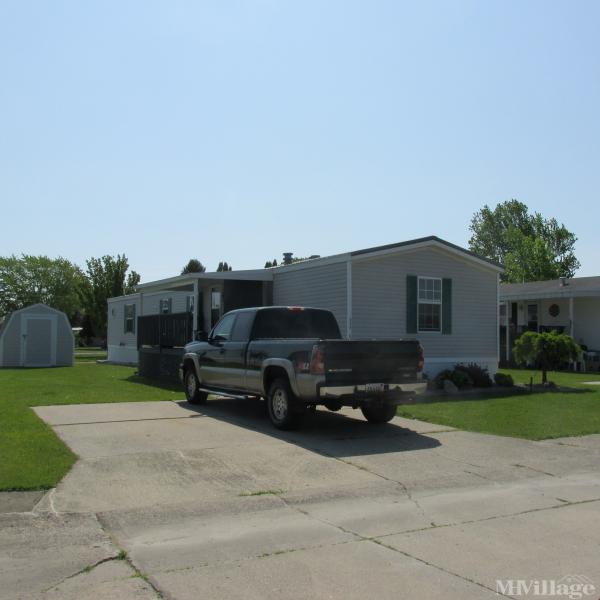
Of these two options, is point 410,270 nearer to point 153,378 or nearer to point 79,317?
point 153,378

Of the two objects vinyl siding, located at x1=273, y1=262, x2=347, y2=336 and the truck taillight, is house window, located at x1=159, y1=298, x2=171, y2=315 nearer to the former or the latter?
vinyl siding, located at x1=273, y1=262, x2=347, y2=336

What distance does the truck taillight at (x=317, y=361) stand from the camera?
30.9 ft

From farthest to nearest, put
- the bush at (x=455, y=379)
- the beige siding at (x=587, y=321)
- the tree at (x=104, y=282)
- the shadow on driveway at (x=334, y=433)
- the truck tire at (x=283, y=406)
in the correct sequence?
the tree at (x=104, y=282)
the beige siding at (x=587, y=321)
the bush at (x=455, y=379)
the truck tire at (x=283, y=406)
the shadow on driveway at (x=334, y=433)

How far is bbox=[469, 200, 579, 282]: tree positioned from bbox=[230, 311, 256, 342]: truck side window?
33227 millimetres

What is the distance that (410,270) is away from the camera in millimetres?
16672

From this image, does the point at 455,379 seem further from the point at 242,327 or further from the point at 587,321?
the point at 587,321

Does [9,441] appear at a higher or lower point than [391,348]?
lower

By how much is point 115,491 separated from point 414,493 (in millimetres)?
3073

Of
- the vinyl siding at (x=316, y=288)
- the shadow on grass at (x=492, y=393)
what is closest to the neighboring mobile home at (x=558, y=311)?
the shadow on grass at (x=492, y=393)

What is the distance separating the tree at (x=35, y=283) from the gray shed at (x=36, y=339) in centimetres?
2757

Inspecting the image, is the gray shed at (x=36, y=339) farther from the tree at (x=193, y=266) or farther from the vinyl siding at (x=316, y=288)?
the tree at (x=193, y=266)

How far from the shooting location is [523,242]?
5334cm

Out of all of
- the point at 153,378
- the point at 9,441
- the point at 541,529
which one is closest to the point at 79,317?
the point at 153,378

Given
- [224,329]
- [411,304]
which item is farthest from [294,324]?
[411,304]
